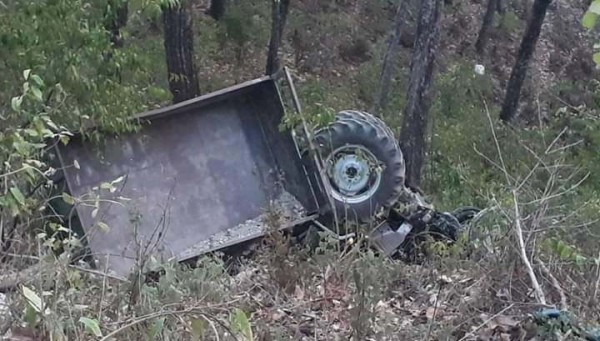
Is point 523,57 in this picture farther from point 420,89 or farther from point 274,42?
point 420,89

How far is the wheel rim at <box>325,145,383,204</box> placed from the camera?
7605 mm

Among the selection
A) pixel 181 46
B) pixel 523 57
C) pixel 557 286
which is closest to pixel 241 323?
pixel 557 286

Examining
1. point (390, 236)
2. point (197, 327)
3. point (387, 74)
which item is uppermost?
point (197, 327)

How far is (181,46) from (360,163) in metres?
5.53

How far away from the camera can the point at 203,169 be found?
308 inches

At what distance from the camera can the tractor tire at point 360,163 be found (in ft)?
25.0

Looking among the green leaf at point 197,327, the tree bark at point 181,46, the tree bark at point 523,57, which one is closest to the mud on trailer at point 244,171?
the green leaf at point 197,327

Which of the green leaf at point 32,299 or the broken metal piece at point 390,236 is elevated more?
the green leaf at point 32,299

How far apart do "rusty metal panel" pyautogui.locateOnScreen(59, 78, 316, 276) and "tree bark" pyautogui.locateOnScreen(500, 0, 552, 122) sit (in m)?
10.9

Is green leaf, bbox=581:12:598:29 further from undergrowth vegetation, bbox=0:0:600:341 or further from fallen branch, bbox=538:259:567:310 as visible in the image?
fallen branch, bbox=538:259:567:310

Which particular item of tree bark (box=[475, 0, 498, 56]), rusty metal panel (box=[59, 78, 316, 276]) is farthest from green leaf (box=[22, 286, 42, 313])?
tree bark (box=[475, 0, 498, 56])

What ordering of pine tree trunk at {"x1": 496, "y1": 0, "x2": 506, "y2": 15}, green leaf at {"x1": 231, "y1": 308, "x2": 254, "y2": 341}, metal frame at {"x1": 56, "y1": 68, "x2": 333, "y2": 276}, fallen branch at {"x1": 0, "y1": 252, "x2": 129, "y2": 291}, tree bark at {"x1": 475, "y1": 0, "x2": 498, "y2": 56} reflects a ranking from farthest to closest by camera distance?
pine tree trunk at {"x1": 496, "y1": 0, "x2": 506, "y2": 15}
tree bark at {"x1": 475, "y1": 0, "x2": 498, "y2": 56}
metal frame at {"x1": 56, "y1": 68, "x2": 333, "y2": 276}
fallen branch at {"x1": 0, "y1": 252, "x2": 129, "y2": 291}
green leaf at {"x1": 231, "y1": 308, "x2": 254, "y2": 341}

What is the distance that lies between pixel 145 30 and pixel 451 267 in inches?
528

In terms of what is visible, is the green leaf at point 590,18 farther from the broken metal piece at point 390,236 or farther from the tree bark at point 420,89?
the tree bark at point 420,89
